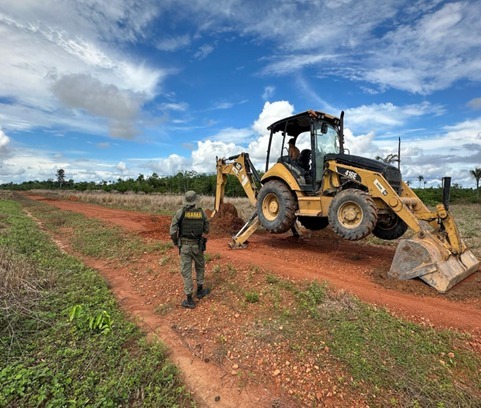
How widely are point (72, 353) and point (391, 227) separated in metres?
6.53

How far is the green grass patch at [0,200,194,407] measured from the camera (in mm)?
2957

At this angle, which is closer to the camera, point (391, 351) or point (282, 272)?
point (391, 351)

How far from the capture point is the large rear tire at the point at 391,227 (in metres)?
6.81

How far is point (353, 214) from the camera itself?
19.4 ft

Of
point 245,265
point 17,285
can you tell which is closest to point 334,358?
point 245,265

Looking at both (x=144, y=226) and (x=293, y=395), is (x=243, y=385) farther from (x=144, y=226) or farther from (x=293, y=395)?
(x=144, y=226)

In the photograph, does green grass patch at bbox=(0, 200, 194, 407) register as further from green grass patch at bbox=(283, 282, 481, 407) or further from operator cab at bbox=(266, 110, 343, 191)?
operator cab at bbox=(266, 110, 343, 191)

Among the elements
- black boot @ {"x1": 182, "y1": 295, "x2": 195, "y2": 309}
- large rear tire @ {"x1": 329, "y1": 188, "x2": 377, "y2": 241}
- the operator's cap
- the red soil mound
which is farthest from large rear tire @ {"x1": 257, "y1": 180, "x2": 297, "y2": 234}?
black boot @ {"x1": 182, "y1": 295, "x2": 195, "y2": 309}

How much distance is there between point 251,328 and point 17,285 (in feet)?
13.0

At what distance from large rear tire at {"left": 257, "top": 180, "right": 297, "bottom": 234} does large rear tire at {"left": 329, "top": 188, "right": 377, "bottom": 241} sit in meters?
1.35

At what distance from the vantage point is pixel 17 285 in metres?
5.04

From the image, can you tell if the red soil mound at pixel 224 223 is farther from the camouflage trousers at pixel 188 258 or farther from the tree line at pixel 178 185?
the tree line at pixel 178 185

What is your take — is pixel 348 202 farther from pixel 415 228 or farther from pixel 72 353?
pixel 72 353

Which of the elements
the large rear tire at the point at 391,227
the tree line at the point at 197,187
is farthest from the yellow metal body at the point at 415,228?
the tree line at the point at 197,187
